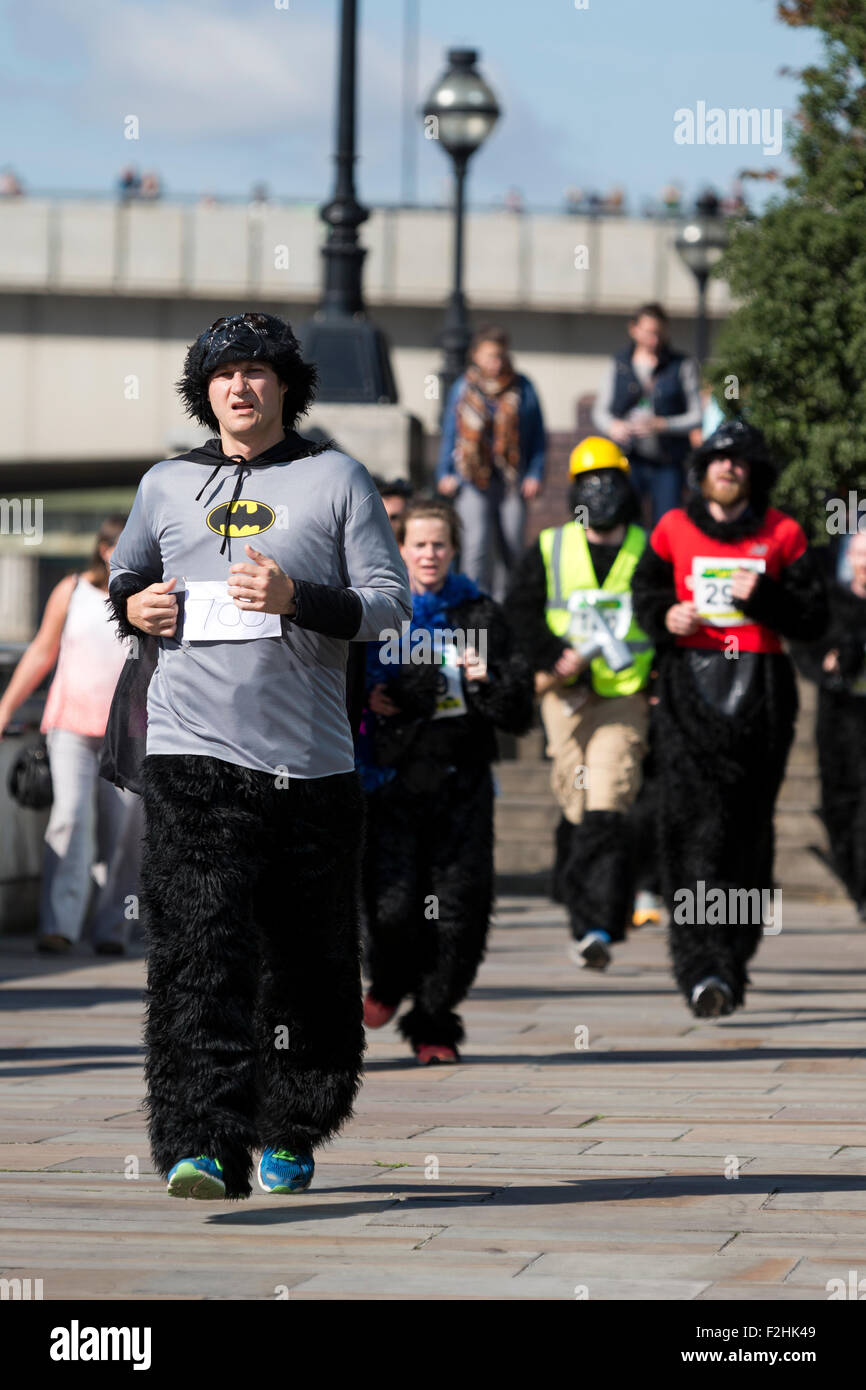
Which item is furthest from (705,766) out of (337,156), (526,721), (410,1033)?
(337,156)

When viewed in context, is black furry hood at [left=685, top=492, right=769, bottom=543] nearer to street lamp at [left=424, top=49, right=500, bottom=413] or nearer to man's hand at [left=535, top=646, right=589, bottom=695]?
man's hand at [left=535, top=646, right=589, bottom=695]

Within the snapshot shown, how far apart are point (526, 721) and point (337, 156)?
8836 mm

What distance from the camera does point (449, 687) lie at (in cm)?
859

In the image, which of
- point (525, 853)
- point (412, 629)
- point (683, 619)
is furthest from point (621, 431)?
point (412, 629)

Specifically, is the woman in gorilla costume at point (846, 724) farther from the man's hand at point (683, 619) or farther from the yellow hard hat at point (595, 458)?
the man's hand at point (683, 619)

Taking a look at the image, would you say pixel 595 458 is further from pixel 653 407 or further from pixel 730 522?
pixel 653 407

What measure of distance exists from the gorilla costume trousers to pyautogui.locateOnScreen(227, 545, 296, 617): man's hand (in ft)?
1.25

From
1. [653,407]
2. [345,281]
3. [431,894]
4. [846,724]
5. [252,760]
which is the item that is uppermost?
[345,281]

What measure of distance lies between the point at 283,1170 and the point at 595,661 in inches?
203

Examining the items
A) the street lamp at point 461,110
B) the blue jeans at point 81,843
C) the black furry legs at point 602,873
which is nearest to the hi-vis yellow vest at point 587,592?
the black furry legs at point 602,873

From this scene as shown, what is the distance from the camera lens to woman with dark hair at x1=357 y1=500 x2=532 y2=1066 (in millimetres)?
8406

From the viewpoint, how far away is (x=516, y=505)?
16.3 metres

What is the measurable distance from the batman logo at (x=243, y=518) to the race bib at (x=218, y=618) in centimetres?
12

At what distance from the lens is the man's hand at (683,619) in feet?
30.3
